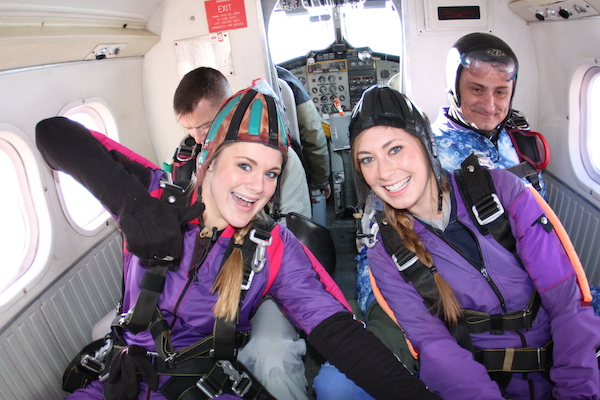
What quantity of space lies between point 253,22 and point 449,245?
2.67 metres

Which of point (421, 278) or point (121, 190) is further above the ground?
point (121, 190)

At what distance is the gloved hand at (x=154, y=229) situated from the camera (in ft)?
4.77

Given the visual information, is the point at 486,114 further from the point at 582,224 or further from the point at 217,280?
the point at 217,280

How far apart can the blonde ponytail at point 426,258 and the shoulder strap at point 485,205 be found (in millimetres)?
262

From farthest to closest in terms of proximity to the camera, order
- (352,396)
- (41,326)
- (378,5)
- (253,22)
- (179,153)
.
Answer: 1. (378,5)
2. (253,22)
3. (179,153)
4. (41,326)
5. (352,396)

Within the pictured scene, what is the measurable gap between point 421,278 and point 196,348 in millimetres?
1015

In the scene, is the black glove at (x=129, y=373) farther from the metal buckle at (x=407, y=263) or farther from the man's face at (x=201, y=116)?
the man's face at (x=201, y=116)

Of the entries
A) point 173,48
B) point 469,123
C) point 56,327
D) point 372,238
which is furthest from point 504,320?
point 173,48

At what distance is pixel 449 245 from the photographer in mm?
1849

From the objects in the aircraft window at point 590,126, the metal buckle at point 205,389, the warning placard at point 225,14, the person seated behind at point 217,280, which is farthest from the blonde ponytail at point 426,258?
the warning placard at point 225,14

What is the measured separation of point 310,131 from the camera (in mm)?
4434

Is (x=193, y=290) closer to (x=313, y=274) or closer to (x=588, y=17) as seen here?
(x=313, y=274)

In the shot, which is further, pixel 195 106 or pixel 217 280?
pixel 195 106

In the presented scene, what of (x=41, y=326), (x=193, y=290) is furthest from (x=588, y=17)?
(x=41, y=326)
